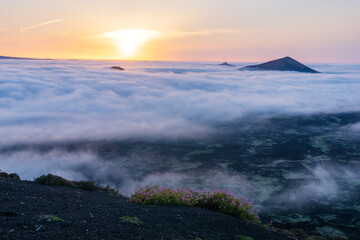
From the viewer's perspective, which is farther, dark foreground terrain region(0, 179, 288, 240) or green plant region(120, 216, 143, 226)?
green plant region(120, 216, 143, 226)

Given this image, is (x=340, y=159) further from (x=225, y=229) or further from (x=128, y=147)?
(x=225, y=229)

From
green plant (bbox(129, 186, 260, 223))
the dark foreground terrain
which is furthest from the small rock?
green plant (bbox(129, 186, 260, 223))

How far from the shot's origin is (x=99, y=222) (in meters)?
6.86

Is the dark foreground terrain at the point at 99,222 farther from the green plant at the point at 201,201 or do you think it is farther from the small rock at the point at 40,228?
the green plant at the point at 201,201

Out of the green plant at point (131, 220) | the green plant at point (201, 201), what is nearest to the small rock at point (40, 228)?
the green plant at point (131, 220)

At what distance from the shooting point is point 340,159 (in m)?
42.7

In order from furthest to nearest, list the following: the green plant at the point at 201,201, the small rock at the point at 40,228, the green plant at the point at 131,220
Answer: the green plant at the point at 201,201, the green plant at the point at 131,220, the small rock at the point at 40,228

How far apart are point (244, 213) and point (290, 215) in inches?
539

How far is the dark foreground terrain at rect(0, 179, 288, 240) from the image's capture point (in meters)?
5.79

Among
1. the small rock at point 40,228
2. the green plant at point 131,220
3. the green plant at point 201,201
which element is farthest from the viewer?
the green plant at point 201,201

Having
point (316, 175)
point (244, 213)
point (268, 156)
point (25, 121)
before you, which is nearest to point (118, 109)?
point (25, 121)

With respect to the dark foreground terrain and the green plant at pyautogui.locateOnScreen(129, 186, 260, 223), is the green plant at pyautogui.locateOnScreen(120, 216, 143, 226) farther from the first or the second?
the green plant at pyautogui.locateOnScreen(129, 186, 260, 223)

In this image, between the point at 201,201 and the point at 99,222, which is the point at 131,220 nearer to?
the point at 99,222

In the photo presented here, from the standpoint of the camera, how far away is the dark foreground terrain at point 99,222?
5785 millimetres
